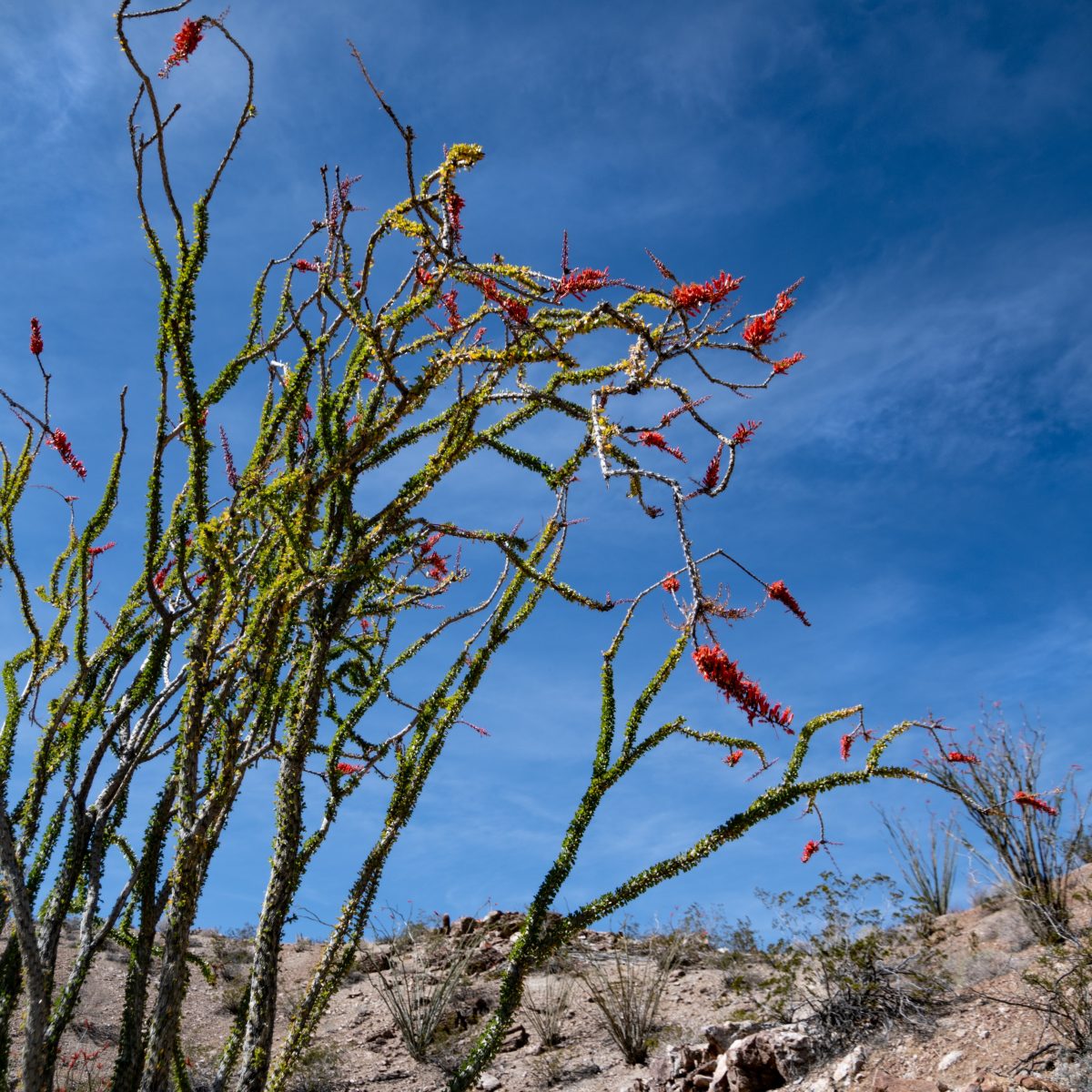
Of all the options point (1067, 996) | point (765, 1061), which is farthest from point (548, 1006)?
point (1067, 996)

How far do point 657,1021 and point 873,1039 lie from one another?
6.88 ft

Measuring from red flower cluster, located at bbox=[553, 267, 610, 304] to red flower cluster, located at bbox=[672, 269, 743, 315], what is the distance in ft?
0.86

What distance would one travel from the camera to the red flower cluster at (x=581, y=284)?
9.71ft

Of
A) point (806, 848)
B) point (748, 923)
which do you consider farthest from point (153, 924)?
point (748, 923)

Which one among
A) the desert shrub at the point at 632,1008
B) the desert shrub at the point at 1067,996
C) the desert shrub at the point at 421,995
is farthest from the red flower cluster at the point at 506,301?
the desert shrub at the point at 421,995

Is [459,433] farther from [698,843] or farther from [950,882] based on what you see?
[950,882]

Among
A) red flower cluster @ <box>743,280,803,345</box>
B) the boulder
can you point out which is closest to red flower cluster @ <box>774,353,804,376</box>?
red flower cluster @ <box>743,280,803,345</box>

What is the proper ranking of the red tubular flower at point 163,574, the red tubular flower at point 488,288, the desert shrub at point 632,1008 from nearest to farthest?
the red tubular flower at point 488,288
the red tubular flower at point 163,574
the desert shrub at point 632,1008

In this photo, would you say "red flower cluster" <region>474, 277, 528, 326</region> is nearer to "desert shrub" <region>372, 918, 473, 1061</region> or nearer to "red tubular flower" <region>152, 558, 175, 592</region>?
"red tubular flower" <region>152, 558, 175, 592</region>

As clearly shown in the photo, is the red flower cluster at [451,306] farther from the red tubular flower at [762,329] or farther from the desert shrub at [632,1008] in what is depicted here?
the desert shrub at [632,1008]

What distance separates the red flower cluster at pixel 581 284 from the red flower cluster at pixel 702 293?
26cm

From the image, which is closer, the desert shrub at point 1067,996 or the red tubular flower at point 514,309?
the red tubular flower at point 514,309

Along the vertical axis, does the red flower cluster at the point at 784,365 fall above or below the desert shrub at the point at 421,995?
above

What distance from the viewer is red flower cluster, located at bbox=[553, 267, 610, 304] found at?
9.71 feet
